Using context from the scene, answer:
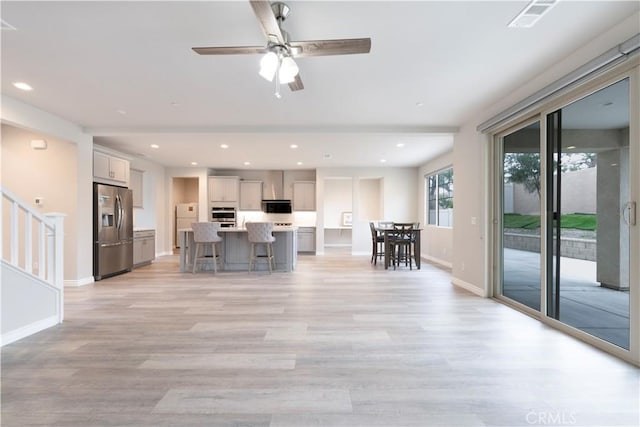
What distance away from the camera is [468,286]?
15.0 ft

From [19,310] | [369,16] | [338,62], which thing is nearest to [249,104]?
[338,62]

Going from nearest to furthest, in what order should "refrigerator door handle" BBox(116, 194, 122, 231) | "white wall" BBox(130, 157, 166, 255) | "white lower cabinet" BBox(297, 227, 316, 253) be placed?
1. "refrigerator door handle" BBox(116, 194, 122, 231)
2. "white wall" BBox(130, 157, 166, 255)
3. "white lower cabinet" BBox(297, 227, 316, 253)

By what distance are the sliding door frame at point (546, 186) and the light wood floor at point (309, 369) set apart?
0.15 m

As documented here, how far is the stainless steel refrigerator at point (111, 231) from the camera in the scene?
204 inches

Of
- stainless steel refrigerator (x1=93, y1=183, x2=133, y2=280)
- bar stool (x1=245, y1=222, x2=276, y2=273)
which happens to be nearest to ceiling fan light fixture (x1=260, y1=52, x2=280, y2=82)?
bar stool (x1=245, y1=222, x2=276, y2=273)

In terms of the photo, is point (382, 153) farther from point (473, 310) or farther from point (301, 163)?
point (473, 310)

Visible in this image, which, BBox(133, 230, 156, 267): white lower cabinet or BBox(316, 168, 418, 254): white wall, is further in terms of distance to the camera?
BBox(316, 168, 418, 254): white wall

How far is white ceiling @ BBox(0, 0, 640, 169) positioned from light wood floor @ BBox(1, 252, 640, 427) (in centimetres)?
262

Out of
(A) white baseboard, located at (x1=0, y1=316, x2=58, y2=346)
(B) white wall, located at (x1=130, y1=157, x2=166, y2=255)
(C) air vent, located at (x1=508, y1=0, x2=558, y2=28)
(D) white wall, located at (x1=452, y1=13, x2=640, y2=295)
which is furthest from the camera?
(B) white wall, located at (x1=130, y1=157, x2=166, y2=255)

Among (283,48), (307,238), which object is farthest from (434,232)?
(283,48)

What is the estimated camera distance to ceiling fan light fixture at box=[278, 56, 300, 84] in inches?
85.4

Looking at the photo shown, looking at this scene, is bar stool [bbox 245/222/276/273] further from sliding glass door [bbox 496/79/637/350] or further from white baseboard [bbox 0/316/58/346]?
sliding glass door [bbox 496/79/637/350]

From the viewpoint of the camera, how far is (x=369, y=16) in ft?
7.02

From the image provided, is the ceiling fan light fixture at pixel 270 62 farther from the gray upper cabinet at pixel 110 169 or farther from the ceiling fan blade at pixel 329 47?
the gray upper cabinet at pixel 110 169
